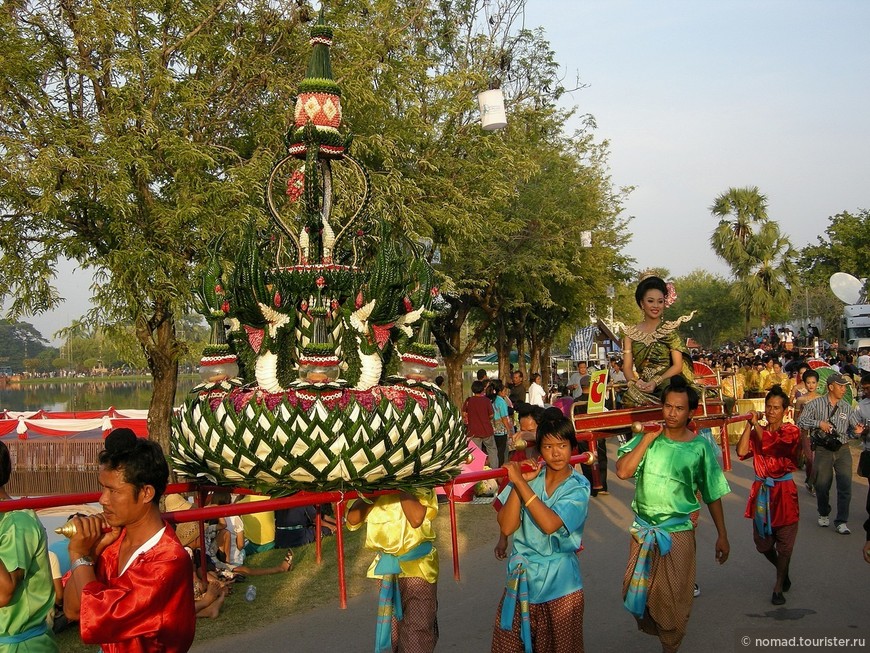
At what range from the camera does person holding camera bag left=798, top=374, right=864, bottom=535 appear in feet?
29.6

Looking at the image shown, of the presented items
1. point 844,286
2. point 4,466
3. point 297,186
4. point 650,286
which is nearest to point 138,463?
point 4,466

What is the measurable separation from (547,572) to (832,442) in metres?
6.16

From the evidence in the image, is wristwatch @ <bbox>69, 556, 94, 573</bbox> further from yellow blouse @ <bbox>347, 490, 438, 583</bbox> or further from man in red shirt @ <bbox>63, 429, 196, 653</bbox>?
yellow blouse @ <bbox>347, 490, 438, 583</bbox>

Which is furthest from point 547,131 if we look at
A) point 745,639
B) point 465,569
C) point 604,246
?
point 745,639

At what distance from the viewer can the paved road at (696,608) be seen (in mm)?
5914

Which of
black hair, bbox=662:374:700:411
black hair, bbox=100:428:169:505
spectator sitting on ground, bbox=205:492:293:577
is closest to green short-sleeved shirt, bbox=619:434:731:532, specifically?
black hair, bbox=662:374:700:411

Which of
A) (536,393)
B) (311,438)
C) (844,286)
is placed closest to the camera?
(311,438)

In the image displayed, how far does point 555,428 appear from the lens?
438 cm

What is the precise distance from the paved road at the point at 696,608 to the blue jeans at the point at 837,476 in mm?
295

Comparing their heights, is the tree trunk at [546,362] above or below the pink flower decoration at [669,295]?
below

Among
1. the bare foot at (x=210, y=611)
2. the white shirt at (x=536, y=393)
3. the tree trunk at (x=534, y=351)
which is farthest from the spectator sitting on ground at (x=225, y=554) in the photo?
the tree trunk at (x=534, y=351)

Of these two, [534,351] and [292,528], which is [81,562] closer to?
[292,528]

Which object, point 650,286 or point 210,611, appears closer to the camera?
point 650,286

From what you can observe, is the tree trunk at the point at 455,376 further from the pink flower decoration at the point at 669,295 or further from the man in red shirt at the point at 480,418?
the pink flower decoration at the point at 669,295
